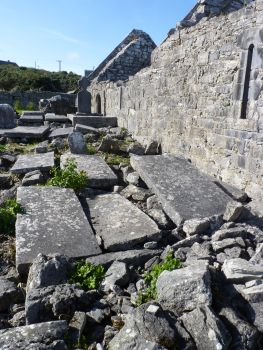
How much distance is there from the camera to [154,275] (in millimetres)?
3145

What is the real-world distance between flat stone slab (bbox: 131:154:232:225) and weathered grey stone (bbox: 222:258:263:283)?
1213 mm

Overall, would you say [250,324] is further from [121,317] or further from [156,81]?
[156,81]

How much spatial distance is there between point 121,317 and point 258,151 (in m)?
3.22

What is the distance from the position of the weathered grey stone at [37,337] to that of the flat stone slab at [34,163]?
13.2 feet

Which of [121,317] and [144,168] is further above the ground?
[144,168]

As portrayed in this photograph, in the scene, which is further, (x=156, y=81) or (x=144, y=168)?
(x=156, y=81)

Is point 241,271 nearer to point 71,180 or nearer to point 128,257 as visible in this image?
point 128,257

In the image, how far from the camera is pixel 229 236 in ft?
12.3

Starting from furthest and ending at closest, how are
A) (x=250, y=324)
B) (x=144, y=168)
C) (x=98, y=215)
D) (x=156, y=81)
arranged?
(x=156, y=81), (x=144, y=168), (x=98, y=215), (x=250, y=324)

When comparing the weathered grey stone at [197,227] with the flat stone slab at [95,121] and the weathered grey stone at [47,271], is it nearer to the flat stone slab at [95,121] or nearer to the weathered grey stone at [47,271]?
the weathered grey stone at [47,271]

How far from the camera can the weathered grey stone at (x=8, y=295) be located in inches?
117

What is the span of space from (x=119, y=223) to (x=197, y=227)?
96cm

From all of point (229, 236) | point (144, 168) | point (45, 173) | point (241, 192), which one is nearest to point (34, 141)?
point (45, 173)

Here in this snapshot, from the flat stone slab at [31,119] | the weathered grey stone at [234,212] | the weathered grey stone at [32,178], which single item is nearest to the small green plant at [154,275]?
the weathered grey stone at [234,212]
